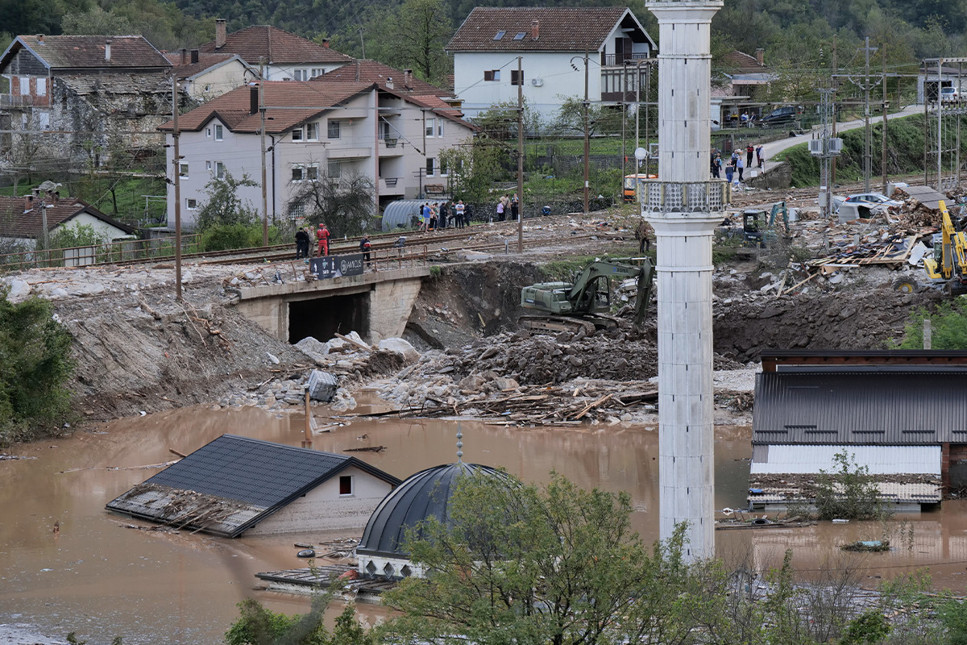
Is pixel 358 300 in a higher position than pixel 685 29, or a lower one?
lower

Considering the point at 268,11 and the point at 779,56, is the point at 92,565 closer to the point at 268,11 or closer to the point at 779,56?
the point at 779,56

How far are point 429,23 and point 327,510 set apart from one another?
Answer: 76.2m

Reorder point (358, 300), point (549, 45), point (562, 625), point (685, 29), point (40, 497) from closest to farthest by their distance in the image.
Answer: point (562, 625), point (685, 29), point (40, 497), point (358, 300), point (549, 45)

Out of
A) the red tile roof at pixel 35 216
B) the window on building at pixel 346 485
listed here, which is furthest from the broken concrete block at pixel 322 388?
the red tile roof at pixel 35 216

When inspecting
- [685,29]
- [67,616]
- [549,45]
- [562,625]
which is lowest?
[67,616]

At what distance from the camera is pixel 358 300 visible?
5544 centimetres

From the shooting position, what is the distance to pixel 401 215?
6931 cm

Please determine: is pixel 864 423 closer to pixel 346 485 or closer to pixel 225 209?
pixel 346 485

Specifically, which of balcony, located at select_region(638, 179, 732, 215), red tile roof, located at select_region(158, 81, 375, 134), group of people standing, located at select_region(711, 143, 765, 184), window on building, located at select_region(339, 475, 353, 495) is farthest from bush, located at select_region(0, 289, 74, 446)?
group of people standing, located at select_region(711, 143, 765, 184)

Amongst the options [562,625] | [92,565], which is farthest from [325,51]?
[562,625]

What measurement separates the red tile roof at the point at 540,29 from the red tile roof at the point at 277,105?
58.7 feet

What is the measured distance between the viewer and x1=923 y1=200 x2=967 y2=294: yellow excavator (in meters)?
46.8

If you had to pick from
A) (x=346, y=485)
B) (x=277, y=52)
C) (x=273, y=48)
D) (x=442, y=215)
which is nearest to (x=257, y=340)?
(x=346, y=485)

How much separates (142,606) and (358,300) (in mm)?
28615
